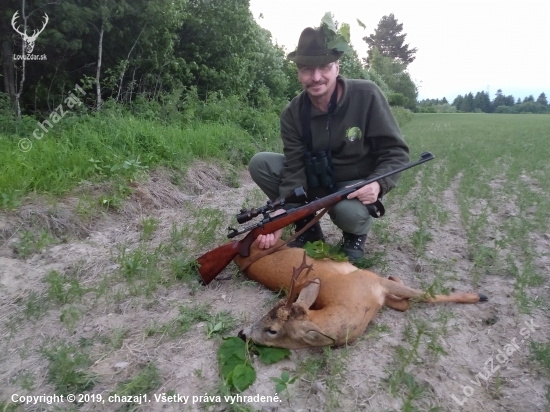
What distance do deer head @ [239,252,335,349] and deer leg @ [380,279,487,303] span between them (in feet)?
2.22

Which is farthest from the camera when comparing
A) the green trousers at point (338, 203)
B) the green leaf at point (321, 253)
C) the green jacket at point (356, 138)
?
the green jacket at point (356, 138)

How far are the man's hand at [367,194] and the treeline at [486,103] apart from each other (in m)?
66.8

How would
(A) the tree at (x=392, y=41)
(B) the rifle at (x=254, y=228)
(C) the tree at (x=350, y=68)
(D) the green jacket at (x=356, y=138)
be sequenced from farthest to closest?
(A) the tree at (x=392, y=41), (C) the tree at (x=350, y=68), (D) the green jacket at (x=356, y=138), (B) the rifle at (x=254, y=228)

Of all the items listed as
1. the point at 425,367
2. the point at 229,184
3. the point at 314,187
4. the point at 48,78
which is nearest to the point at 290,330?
the point at 425,367

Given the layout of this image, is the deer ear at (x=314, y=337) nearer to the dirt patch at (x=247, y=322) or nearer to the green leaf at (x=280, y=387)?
the dirt patch at (x=247, y=322)

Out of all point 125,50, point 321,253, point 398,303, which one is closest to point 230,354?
point 321,253

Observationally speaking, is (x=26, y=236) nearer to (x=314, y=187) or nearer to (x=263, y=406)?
(x=314, y=187)

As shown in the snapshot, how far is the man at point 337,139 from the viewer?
361 cm

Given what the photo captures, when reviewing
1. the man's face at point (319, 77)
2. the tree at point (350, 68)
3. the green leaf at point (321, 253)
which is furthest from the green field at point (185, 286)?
the tree at point (350, 68)

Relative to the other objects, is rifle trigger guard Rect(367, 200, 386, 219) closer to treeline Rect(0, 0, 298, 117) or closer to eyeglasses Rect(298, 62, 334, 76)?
eyeglasses Rect(298, 62, 334, 76)

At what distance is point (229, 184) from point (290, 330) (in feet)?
15.8

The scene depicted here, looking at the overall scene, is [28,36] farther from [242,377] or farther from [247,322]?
[242,377]

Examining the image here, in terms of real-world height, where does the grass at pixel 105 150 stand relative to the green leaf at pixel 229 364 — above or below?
above

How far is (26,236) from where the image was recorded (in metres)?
4.03
